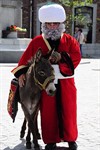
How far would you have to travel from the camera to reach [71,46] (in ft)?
18.6

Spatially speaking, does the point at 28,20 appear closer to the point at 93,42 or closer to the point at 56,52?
the point at 93,42

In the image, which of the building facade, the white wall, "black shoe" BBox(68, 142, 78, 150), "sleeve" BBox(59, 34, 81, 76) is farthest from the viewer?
the building facade

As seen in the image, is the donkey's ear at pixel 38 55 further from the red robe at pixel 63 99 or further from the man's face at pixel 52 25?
the man's face at pixel 52 25

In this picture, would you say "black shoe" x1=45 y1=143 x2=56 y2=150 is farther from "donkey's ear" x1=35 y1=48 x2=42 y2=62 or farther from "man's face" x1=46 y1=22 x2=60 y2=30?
"man's face" x1=46 y1=22 x2=60 y2=30

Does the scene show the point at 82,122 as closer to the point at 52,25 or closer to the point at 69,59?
the point at 69,59

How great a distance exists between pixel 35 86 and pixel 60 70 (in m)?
0.36

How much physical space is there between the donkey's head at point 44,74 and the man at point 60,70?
1.15ft

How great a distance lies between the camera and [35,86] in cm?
550

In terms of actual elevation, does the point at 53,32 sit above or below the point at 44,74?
above

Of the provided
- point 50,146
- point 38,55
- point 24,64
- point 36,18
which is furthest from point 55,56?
point 36,18

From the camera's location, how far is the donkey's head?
5.11m

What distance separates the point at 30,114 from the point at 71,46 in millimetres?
970

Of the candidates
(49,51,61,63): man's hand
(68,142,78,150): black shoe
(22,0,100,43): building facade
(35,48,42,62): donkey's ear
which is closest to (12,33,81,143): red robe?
(68,142,78,150): black shoe

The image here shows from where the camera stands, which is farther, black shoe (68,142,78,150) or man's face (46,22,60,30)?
black shoe (68,142,78,150)
